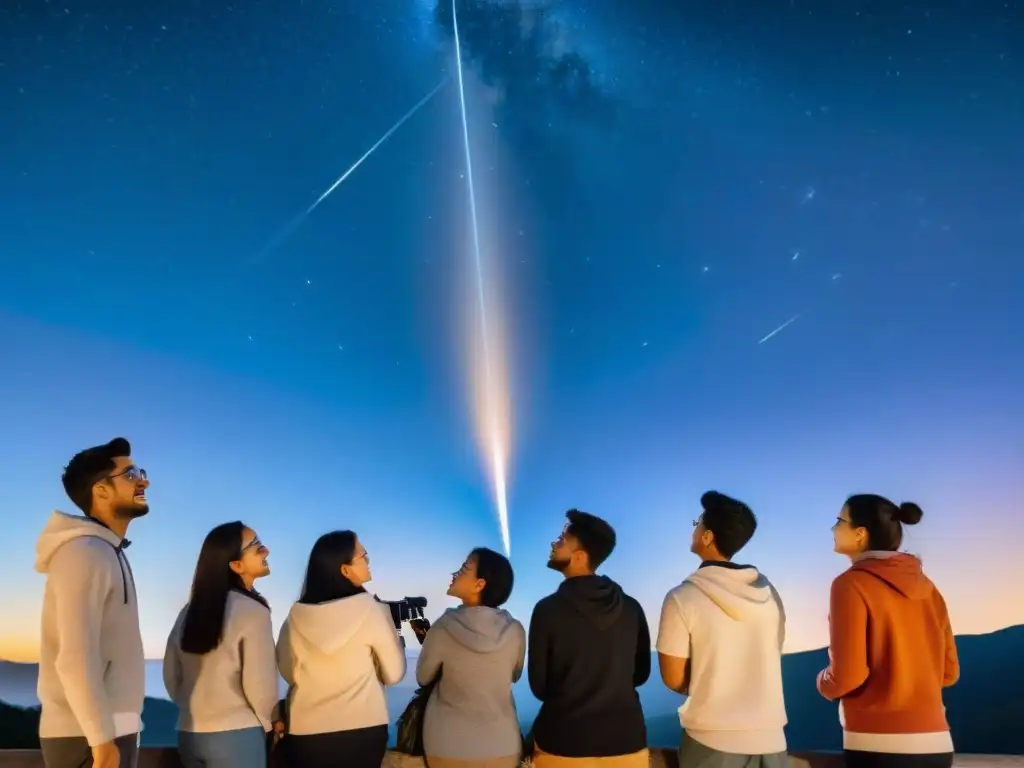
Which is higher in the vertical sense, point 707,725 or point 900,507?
point 900,507

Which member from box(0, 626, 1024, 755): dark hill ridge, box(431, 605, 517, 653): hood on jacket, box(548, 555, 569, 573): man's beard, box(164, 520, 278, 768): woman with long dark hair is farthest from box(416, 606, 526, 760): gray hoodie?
box(0, 626, 1024, 755): dark hill ridge

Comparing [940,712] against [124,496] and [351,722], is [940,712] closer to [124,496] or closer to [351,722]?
[351,722]

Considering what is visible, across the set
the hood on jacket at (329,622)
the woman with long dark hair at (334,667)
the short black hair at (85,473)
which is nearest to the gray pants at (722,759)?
the woman with long dark hair at (334,667)

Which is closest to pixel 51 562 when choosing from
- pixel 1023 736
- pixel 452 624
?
pixel 452 624

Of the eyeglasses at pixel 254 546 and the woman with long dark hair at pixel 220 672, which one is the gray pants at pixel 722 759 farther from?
the eyeglasses at pixel 254 546

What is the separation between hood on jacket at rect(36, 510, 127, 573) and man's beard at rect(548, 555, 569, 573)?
4.59ft

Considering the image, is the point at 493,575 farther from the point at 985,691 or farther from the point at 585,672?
the point at 985,691

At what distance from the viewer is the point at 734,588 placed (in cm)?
260

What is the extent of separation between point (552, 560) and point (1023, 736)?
12.3 meters

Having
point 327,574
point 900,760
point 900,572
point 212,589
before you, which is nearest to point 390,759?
point 327,574

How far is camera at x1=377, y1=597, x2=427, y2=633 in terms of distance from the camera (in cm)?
299

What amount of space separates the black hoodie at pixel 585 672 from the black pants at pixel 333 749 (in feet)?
1.84

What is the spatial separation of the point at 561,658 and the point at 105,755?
131 cm

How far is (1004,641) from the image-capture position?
33.1 ft
